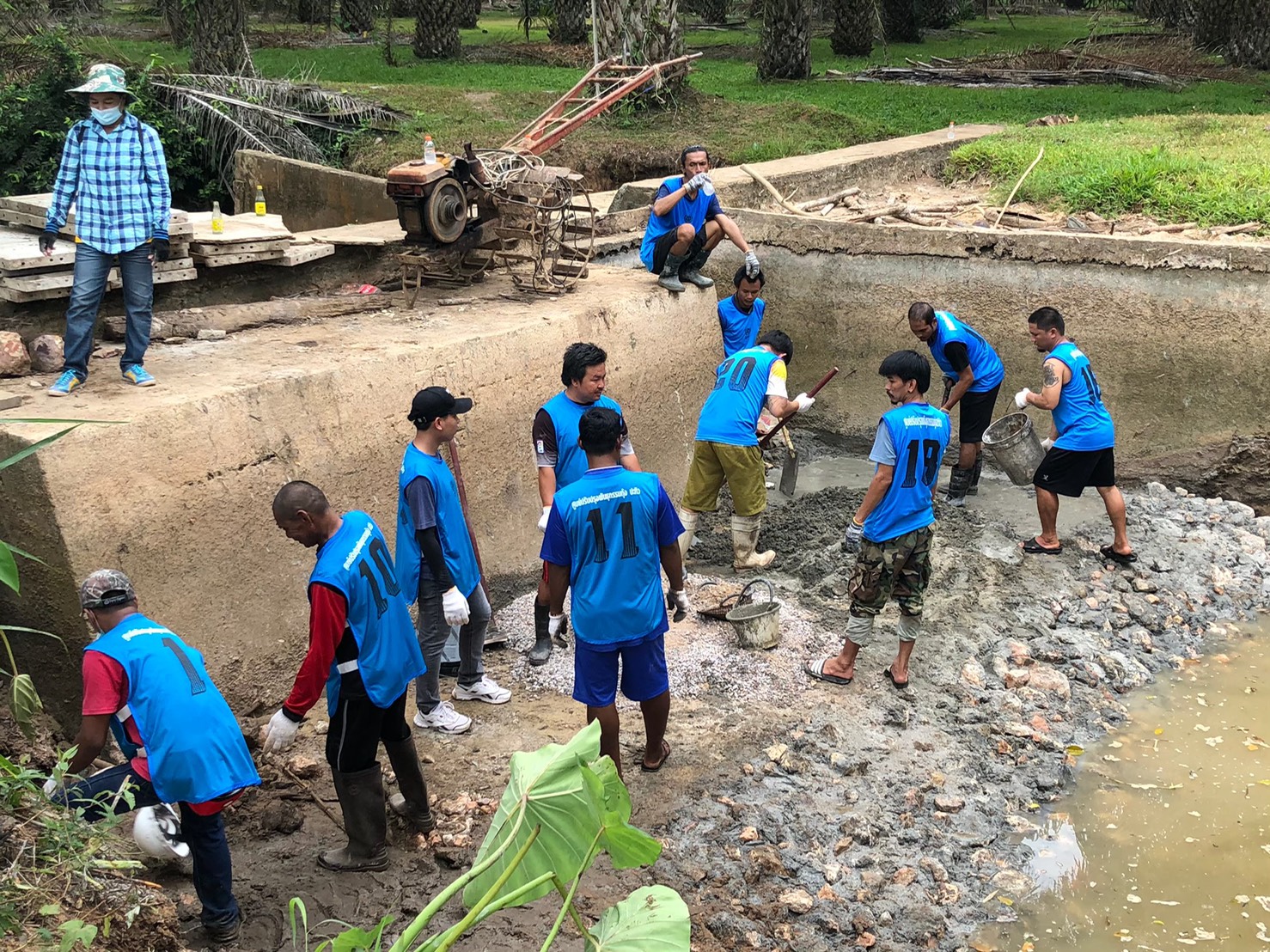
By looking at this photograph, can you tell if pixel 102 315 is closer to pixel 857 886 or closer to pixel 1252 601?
pixel 857 886

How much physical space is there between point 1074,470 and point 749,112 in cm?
911

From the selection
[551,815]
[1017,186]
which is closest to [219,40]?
[1017,186]

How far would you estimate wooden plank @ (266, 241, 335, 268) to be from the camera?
8.21 metres

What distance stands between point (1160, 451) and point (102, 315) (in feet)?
25.5

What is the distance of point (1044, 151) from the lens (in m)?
11.6

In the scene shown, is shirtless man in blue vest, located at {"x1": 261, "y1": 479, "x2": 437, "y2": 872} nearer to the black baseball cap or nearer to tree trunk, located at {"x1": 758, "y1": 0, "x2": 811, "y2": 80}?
the black baseball cap

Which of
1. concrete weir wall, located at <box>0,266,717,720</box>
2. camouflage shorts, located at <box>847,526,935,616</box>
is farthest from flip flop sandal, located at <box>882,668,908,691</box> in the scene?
concrete weir wall, located at <box>0,266,717,720</box>

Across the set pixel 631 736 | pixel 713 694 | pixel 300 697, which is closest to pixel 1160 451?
Answer: pixel 713 694

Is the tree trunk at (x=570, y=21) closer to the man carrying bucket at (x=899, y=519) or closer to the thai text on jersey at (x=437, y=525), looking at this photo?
the man carrying bucket at (x=899, y=519)

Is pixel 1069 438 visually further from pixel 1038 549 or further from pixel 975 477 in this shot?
pixel 975 477

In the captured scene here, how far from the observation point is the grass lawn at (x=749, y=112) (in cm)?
1251

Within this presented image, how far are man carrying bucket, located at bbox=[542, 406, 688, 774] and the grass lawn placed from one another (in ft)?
23.0

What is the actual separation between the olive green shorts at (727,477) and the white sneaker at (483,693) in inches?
78.0

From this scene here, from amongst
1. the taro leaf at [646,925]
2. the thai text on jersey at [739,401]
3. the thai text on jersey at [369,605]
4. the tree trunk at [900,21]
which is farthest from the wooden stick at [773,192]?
the tree trunk at [900,21]
